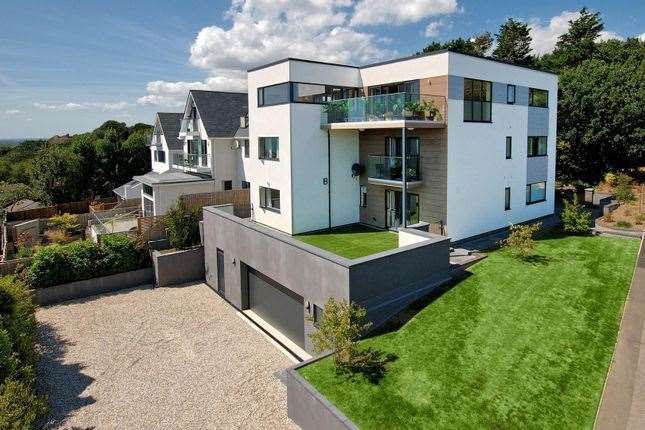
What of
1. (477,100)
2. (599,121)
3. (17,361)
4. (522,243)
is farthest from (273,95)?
(599,121)

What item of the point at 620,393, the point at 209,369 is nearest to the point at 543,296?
the point at 620,393

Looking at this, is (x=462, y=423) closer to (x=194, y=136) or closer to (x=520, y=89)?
(x=520, y=89)

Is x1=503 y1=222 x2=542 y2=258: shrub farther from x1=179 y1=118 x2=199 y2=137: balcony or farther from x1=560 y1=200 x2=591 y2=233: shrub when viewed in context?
x1=179 y1=118 x2=199 y2=137: balcony

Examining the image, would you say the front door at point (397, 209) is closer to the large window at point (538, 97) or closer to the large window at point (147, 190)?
the large window at point (538, 97)

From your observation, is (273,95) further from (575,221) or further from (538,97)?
(575,221)

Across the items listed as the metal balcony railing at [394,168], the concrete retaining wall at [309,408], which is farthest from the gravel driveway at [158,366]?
the metal balcony railing at [394,168]
